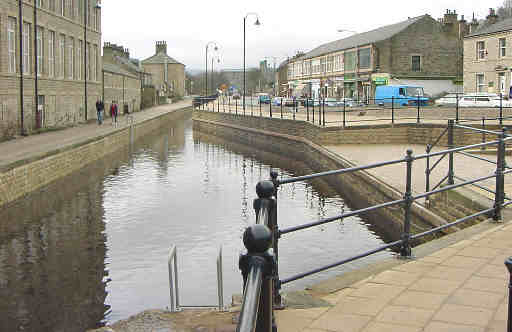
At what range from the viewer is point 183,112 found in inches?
3214

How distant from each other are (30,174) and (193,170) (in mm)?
8245

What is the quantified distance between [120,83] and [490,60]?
1310 inches

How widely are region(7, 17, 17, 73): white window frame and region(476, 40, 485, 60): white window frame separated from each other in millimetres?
33047

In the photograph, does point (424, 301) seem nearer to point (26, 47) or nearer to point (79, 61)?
point (26, 47)

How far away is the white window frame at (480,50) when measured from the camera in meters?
45.8

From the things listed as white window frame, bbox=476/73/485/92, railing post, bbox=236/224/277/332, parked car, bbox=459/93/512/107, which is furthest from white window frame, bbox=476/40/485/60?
railing post, bbox=236/224/277/332

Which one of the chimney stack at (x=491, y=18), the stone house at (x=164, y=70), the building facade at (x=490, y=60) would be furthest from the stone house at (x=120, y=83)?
the chimney stack at (x=491, y=18)

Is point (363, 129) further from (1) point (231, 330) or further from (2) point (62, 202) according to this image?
(1) point (231, 330)

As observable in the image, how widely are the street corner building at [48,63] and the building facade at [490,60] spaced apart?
94.0 ft

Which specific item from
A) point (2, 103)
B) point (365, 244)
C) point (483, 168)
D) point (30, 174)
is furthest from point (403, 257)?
point (2, 103)

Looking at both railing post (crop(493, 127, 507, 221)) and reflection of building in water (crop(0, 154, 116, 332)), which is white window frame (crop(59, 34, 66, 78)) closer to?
reflection of building in water (crop(0, 154, 116, 332))

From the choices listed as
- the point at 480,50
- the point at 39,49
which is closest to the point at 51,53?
the point at 39,49

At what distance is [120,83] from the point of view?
192ft

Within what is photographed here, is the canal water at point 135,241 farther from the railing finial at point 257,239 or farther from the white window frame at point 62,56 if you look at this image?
the white window frame at point 62,56
